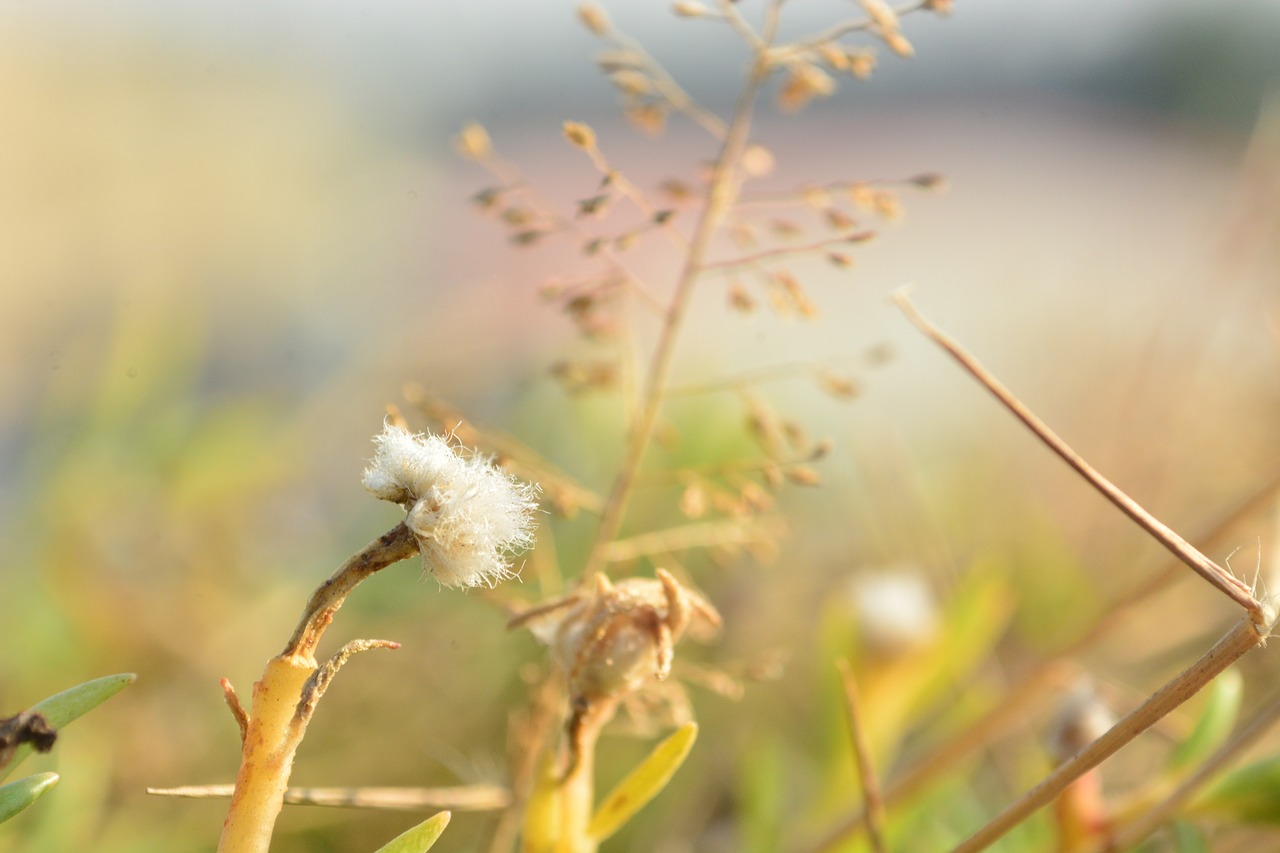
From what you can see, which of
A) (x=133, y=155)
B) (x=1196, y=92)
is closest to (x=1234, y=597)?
(x=133, y=155)

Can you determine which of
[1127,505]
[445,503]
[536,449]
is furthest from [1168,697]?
[536,449]

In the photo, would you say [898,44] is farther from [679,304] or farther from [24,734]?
[24,734]

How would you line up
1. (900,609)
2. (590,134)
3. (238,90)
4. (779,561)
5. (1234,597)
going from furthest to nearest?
1. (238,90)
2. (779,561)
3. (900,609)
4. (590,134)
5. (1234,597)

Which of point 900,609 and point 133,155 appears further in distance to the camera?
point 133,155

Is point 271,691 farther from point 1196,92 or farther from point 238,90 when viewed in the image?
point 1196,92

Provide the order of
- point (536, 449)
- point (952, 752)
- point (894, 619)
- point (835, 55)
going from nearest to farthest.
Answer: point (835, 55) < point (952, 752) < point (894, 619) < point (536, 449)

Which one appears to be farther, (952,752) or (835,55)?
Result: (952,752)
